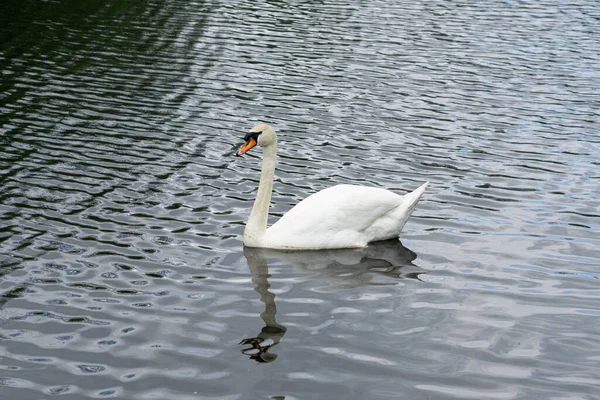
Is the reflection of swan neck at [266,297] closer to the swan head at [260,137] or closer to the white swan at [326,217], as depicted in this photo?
the white swan at [326,217]

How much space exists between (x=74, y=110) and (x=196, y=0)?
17558 millimetres

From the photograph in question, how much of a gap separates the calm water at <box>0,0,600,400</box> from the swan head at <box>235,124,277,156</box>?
1.28 m

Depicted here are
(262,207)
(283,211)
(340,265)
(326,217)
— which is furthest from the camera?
(283,211)

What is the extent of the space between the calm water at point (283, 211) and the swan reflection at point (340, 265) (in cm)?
4

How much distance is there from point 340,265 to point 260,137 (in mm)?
2071

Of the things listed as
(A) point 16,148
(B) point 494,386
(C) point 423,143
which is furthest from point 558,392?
(A) point 16,148

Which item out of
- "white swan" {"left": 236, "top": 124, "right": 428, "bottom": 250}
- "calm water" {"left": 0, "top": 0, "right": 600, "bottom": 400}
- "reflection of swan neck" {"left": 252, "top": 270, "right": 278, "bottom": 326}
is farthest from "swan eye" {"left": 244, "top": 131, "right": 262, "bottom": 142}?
"reflection of swan neck" {"left": 252, "top": 270, "right": 278, "bottom": 326}

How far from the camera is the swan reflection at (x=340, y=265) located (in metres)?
10.1

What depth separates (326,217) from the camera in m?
11.1

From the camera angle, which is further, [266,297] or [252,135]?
[252,135]

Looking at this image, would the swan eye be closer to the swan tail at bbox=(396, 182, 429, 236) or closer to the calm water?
the calm water

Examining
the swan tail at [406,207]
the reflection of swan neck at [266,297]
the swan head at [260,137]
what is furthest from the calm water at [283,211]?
the swan head at [260,137]

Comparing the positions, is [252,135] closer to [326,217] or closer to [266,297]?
[326,217]

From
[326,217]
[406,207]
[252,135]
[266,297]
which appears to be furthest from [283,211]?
[266,297]
